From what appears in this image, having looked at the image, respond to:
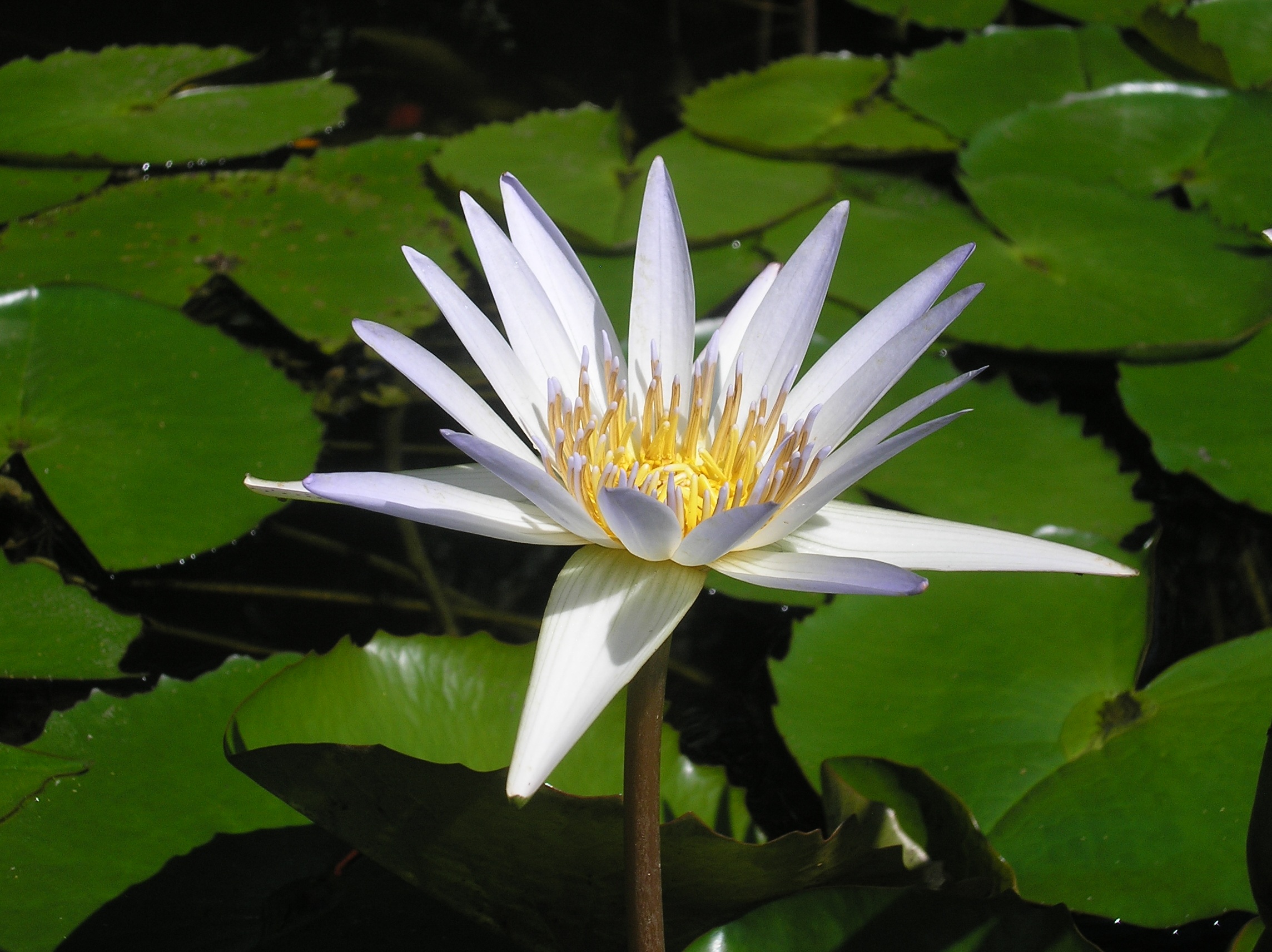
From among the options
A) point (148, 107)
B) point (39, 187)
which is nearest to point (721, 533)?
point (39, 187)

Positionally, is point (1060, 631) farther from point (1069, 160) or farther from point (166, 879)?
point (1069, 160)

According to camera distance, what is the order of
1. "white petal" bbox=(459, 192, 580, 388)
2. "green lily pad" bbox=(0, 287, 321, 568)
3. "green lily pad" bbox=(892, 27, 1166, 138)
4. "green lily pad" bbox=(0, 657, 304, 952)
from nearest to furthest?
"white petal" bbox=(459, 192, 580, 388), "green lily pad" bbox=(0, 657, 304, 952), "green lily pad" bbox=(0, 287, 321, 568), "green lily pad" bbox=(892, 27, 1166, 138)

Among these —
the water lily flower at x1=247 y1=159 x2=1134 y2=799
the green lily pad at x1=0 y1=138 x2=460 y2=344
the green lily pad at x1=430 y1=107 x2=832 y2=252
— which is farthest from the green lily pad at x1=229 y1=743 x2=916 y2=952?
the green lily pad at x1=430 y1=107 x2=832 y2=252

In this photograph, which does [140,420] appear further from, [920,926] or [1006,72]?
[1006,72]

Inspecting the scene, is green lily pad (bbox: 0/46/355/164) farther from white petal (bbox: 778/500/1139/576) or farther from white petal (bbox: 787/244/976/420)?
white petal (bbox: 778/500/1139/576)

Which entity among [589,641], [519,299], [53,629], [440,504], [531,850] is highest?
[519,299]
